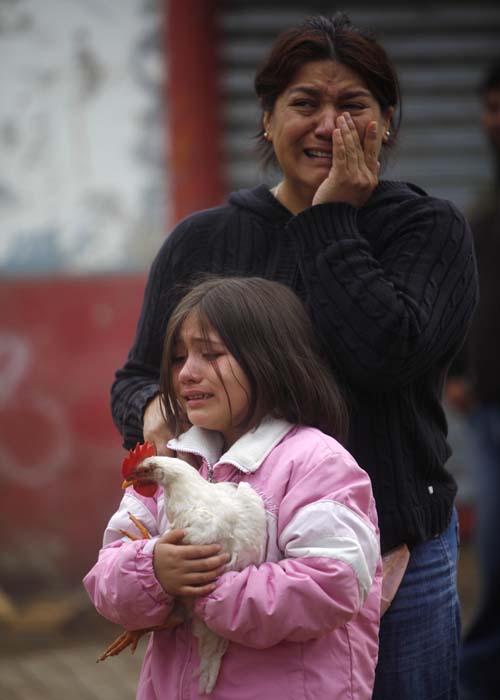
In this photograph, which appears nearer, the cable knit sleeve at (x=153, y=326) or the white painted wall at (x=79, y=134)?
the cable knit sleeve at (x=153, y=326)

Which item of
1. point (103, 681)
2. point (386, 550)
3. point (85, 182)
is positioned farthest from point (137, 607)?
point (85, 182)

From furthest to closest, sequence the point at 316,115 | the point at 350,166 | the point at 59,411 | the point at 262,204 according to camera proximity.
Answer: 1. the point at 59,411
2. the point at 262,204
3. the point at 316,115
4. the point at 350,166

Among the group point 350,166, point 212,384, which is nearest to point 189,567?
point 212,384

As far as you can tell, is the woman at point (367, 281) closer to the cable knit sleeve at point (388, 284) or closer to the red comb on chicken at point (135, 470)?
the cable knit sleeve at point (388, 284)

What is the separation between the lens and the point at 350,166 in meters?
2.51

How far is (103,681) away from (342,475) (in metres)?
3.15

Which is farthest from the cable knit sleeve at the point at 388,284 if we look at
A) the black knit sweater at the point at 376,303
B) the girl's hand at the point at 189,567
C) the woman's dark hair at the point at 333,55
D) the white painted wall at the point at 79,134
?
the white painted wall at the point at 79,134

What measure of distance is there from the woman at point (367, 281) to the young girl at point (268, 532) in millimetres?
131

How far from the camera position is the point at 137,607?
2273 millimetres

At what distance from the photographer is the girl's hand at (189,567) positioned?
2211 millimetres

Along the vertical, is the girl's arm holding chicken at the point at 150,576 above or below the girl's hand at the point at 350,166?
below

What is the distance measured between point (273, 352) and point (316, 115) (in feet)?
1.97

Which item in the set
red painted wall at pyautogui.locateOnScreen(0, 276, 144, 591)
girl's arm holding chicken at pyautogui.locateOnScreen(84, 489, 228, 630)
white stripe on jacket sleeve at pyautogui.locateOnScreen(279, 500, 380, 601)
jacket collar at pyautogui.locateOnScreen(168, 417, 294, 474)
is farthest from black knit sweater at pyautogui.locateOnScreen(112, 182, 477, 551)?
red painted wall at pyautogui.locateOnScreen(0, 276, 144, 591)

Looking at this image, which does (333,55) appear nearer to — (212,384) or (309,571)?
(212,384)
